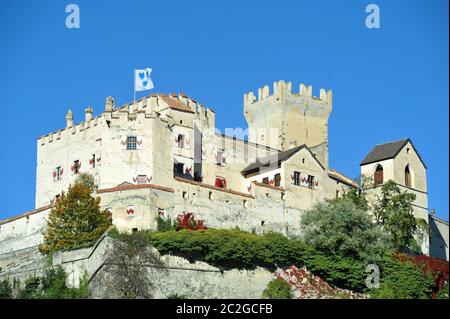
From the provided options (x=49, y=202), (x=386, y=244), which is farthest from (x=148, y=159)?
(x=386, y=244)

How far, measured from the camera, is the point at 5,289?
78.6 meters

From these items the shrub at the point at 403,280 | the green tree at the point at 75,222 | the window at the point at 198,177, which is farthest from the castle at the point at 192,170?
the shrub at the point at 403,280

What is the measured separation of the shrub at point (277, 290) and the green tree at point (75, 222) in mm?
11280

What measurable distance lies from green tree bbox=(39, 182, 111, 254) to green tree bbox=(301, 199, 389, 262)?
1415cm

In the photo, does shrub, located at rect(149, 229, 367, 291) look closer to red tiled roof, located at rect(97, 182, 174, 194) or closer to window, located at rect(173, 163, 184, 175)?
red tiled roof, located at rect(97, 182, 174, 194)

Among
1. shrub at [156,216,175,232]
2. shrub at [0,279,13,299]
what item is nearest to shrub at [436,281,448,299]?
shrub at [156,216,175,232]

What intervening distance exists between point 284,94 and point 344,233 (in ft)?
85.1

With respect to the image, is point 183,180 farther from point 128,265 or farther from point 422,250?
point 422,250

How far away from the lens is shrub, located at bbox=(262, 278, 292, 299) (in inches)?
3125

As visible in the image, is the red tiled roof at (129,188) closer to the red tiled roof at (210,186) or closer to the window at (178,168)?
the red tiled roof at (210,186)

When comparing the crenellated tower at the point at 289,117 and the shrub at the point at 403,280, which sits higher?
the crenellated tower at the point at 289,117

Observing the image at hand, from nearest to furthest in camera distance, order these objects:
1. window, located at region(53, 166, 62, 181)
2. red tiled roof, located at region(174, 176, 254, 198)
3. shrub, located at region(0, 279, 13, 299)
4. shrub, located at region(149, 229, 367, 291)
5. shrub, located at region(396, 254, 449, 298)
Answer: shrub, located at region(0, 279, 13, 299) < shrub, located at region(149, 229, 367, 291) < shrub, located at region(396, 254, 449, 298) < red tiled roof, located at region(174, 176, 254, 198) < window, located at region(53, 166, 62, 181)

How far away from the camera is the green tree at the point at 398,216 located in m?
91.8
